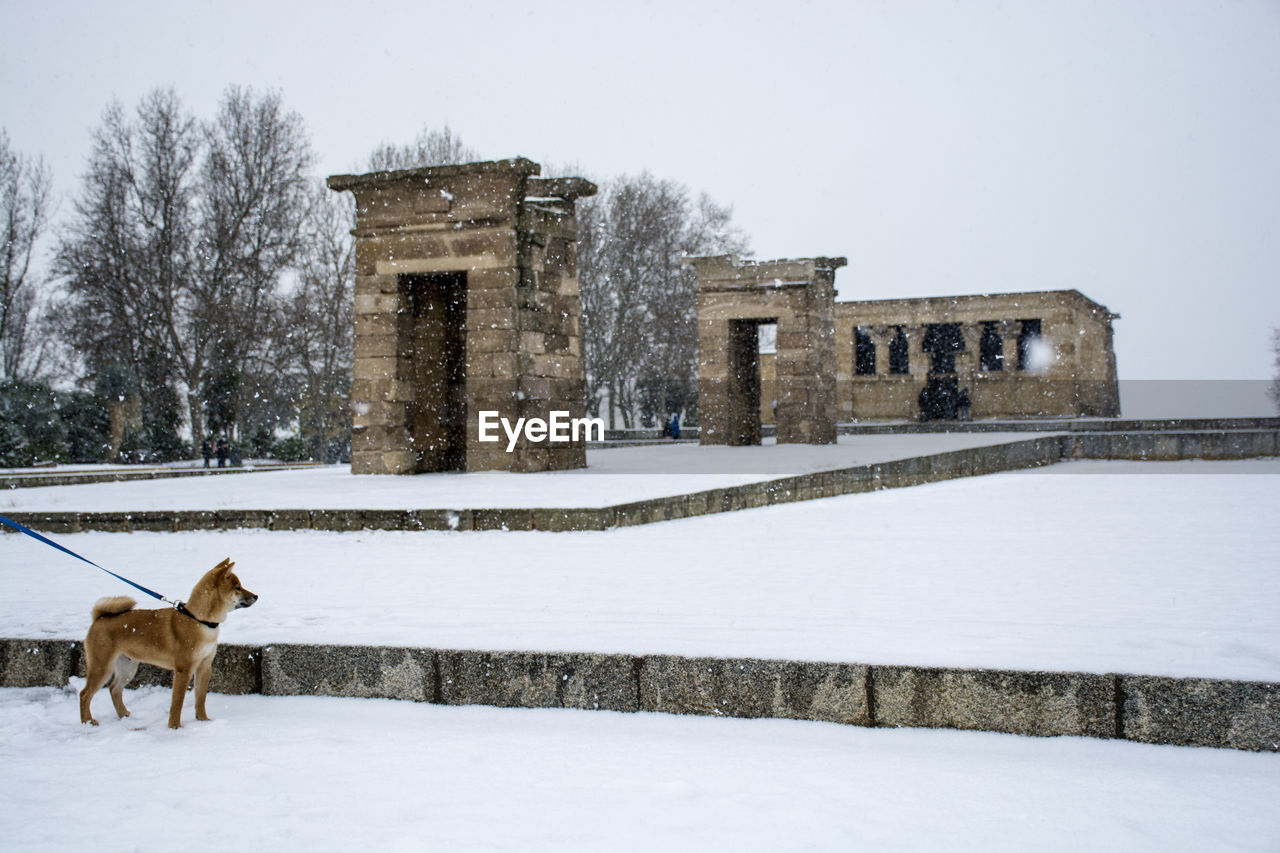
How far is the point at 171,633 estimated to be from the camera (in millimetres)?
4312

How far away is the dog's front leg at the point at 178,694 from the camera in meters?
4.29

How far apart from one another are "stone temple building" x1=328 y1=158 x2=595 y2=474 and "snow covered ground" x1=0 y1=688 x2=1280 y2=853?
963cm

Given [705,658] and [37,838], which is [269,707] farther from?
[705,658]

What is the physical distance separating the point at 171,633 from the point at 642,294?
40.5m

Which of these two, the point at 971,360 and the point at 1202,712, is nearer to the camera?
the point at 1202,712

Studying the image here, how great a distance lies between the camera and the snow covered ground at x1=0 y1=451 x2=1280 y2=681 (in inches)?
178

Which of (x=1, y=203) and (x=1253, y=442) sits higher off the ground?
(x=1, y=203)

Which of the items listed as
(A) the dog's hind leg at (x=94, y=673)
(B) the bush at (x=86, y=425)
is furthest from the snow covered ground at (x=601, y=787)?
(B) the bush at (x=86, y=425)

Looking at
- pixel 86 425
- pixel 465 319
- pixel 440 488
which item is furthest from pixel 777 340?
pixel 86 425

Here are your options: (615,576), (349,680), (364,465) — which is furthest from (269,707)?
(364,465)

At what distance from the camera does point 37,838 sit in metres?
3.29

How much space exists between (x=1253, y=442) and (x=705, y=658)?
1965cm

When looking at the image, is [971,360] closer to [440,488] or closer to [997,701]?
[440,488]
